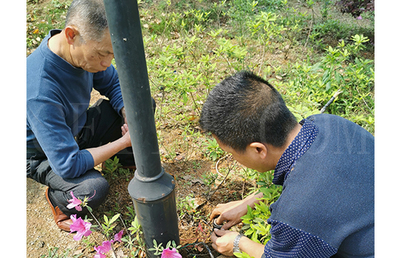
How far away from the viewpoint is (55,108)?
1.98 metres

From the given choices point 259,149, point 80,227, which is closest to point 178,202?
point 80,227

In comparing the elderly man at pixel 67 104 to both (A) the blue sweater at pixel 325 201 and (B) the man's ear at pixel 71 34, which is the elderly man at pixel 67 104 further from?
(A) the blue sweater at pixel 325 201

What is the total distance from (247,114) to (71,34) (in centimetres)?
123

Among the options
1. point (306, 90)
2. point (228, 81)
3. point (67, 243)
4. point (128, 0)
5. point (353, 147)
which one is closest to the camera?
point (128, 0)

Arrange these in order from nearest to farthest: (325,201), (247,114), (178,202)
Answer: (325,201) < (247,114) < (178,202)

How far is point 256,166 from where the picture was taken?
1626mm

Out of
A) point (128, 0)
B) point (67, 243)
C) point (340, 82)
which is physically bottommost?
point (67, 243)

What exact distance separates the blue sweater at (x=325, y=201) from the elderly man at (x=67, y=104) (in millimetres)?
1328

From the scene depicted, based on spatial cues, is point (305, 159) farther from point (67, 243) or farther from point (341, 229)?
point (67, 243)

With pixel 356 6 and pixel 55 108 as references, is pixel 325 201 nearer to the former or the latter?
pixel 55 108

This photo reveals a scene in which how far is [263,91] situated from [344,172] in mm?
530

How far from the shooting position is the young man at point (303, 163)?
1322 millimetres

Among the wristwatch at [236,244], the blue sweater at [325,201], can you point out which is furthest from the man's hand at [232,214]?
the blue sweater at [325,201]
